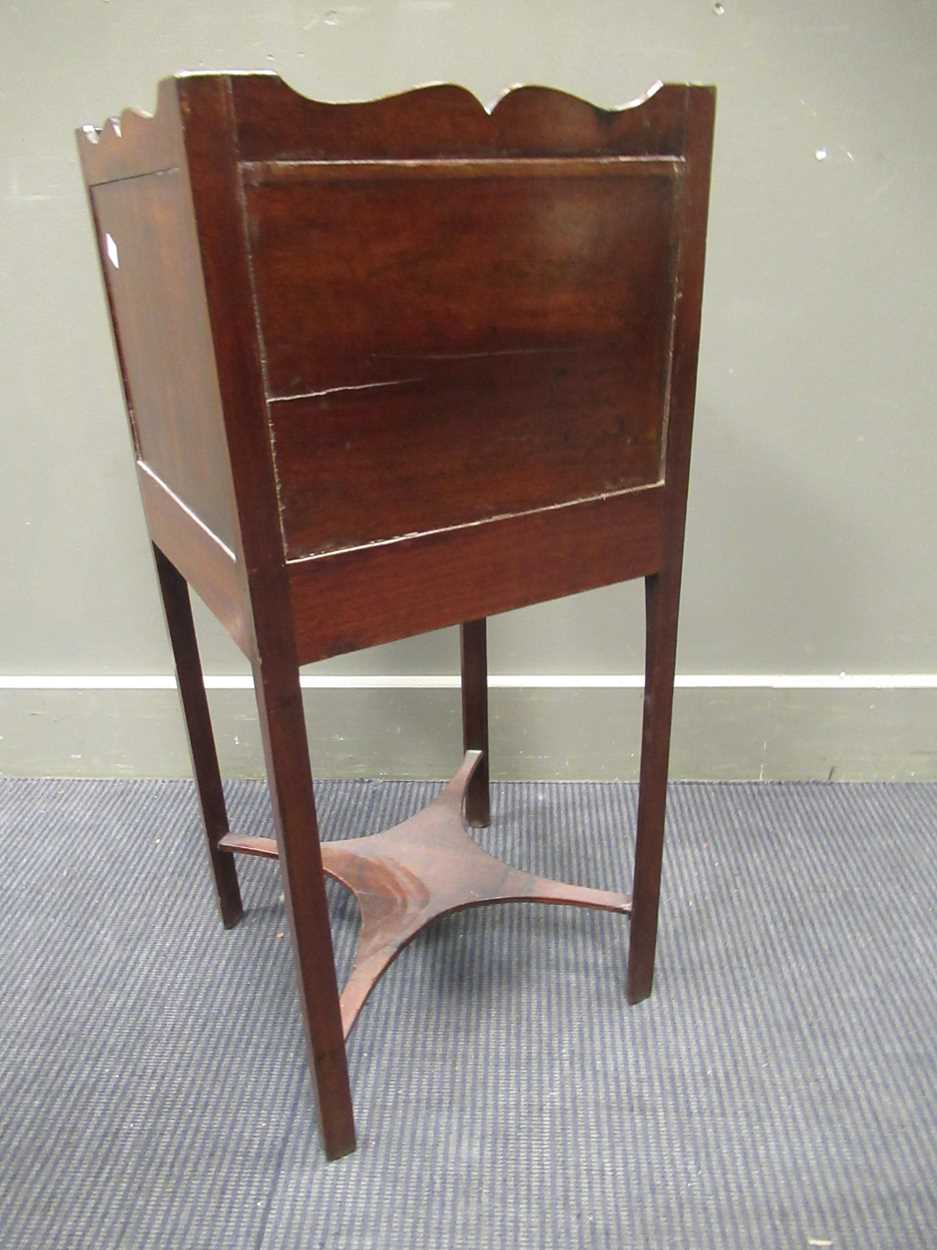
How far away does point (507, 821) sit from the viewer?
1409 millimetres

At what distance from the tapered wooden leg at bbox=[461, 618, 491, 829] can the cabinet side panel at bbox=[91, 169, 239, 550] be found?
50 centimetres

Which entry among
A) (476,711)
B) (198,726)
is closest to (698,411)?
(476,711)

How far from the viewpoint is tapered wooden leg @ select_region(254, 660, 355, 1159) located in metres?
0.72

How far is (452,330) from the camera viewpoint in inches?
26.7

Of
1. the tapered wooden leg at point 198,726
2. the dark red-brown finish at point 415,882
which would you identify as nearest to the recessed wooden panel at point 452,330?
the tapered wooden leg at point 198,726

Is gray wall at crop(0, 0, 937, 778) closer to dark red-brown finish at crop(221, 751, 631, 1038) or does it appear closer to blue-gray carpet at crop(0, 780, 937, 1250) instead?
blue-gray carpet at crop(0, 780, 937, 1250)

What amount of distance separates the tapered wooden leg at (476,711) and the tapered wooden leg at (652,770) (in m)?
0.34

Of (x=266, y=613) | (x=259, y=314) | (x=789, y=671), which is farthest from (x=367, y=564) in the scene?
(x=789, y=671)

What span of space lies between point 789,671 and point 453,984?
72cm

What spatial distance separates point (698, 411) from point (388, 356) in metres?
0.74

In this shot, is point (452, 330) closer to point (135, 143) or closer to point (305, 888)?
point (135, 143)

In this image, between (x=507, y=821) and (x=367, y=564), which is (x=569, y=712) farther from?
(x=367, y=564)

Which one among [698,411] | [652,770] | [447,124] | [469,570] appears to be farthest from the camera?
[698,411]

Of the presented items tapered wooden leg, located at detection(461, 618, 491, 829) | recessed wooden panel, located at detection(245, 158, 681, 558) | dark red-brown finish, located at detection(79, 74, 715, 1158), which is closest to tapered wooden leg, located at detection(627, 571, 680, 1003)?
dark red-brown finish, located at detection(79, 74, 715, 1158)
